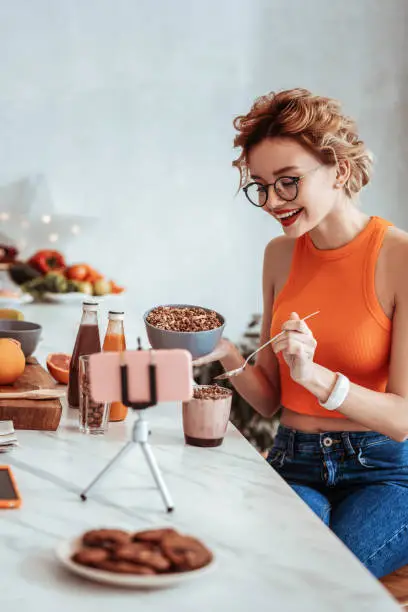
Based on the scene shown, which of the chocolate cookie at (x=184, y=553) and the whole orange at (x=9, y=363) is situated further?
the whole orange at (x=9, y=363)

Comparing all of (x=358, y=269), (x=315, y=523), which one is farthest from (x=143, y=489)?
(x=358, y=269)

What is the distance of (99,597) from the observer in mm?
920

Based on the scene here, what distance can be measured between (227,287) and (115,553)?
3917mm

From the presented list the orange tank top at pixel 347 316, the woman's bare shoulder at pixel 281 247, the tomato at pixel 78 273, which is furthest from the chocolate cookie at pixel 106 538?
the tomato at pixel 78 273

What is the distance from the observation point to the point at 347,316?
187 centimetres

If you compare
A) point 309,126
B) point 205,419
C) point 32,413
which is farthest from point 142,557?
point 309,126

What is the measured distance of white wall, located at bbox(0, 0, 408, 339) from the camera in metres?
4.50

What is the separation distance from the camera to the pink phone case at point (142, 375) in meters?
1.11

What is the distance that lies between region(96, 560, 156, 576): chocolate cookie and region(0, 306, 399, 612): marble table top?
3 cm

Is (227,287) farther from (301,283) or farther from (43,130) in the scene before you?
(301,283)

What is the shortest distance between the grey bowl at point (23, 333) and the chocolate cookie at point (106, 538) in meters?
1.13

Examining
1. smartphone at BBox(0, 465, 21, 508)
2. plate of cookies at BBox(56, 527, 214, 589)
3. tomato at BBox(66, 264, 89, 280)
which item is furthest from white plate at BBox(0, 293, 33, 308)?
plate of cookies at BBox(56, 527, 214, 589)

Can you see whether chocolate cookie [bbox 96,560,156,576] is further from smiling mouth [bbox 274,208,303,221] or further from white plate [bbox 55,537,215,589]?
smiling mouth [bbox 274,208,303,221]

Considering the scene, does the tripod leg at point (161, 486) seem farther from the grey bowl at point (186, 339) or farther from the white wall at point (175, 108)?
the white wall at point (175, 108)
